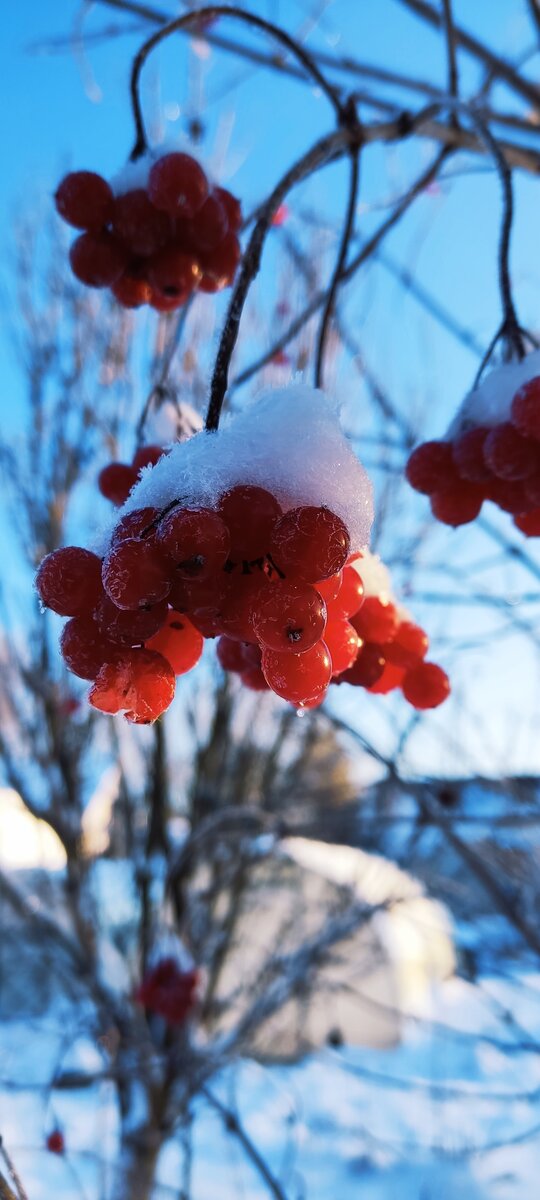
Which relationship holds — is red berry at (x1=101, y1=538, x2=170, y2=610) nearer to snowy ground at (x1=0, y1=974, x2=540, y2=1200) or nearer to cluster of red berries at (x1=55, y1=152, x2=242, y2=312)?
cluster of red berries at (x1=55, y1=152, x2=242, y2=312)

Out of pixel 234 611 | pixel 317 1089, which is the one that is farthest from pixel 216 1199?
pixel 234 611

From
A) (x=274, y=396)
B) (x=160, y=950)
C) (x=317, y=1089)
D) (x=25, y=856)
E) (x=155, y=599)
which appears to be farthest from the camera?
(x=25, y=856)

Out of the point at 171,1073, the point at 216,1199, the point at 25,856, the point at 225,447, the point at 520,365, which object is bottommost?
the point at 216,1199

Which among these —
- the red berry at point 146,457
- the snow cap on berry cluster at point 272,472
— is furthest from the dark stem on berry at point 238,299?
the red berry at point 146,457

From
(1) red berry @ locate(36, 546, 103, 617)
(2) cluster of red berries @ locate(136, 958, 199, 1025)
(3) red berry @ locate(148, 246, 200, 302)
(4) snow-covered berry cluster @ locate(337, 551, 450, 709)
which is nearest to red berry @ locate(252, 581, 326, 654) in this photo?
(1) red berry @ locate(36, 546, 103, 617)

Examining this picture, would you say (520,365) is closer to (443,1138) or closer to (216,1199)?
(216,1199)

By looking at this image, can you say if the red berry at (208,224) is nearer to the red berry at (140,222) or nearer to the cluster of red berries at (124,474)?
the red berry at (140,222)

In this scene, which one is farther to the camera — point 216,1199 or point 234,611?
point 216,1199

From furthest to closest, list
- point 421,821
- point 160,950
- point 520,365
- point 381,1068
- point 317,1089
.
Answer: point 381,1068
point 317,1089
point 160,950
point 421,821
point 520,365
